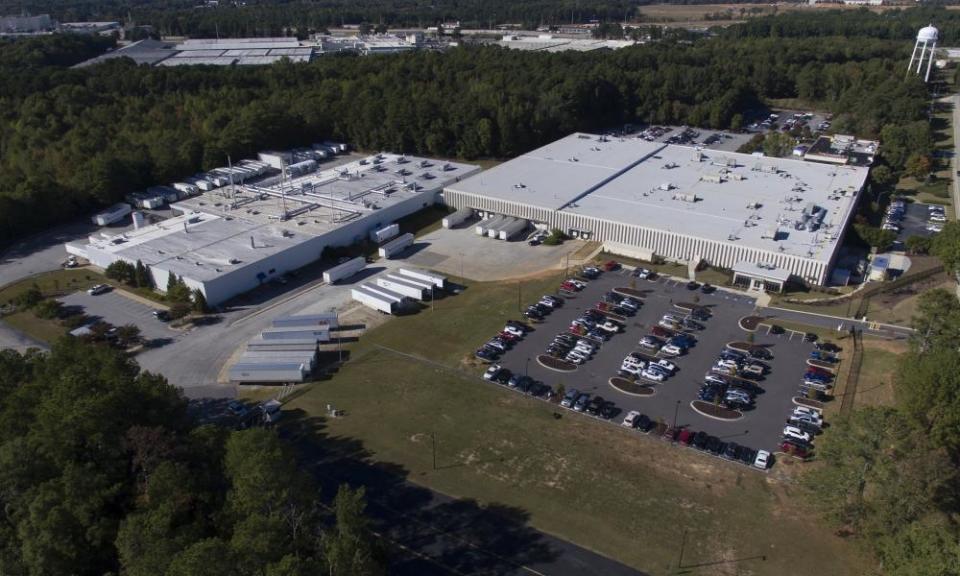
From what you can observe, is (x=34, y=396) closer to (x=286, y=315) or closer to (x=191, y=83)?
(x=286, y=315)

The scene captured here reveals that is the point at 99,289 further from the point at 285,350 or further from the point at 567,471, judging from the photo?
the point at 567,471

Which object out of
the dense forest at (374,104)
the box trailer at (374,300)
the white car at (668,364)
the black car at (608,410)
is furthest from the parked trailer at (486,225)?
the black car at (608,410)

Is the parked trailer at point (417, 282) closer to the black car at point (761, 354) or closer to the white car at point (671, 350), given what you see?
the white car at point (671, 350)

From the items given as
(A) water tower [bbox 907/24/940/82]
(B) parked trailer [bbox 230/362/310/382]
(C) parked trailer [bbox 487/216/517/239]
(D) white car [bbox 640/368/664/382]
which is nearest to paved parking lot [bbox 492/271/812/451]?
(D) white car [bbox 640/368/664/382]

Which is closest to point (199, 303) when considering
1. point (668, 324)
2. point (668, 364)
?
point (668, 364)

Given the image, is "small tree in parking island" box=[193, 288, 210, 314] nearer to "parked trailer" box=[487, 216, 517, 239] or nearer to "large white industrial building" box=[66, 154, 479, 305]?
"large white industrial building" box=[66, 154, 479, 305]

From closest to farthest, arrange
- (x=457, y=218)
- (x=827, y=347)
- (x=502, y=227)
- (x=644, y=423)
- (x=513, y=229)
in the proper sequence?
(x=644, y=423) < (x=827, y=347) < (x=513, y=229) < (x=502, y=227) < (x=457, y=218)
